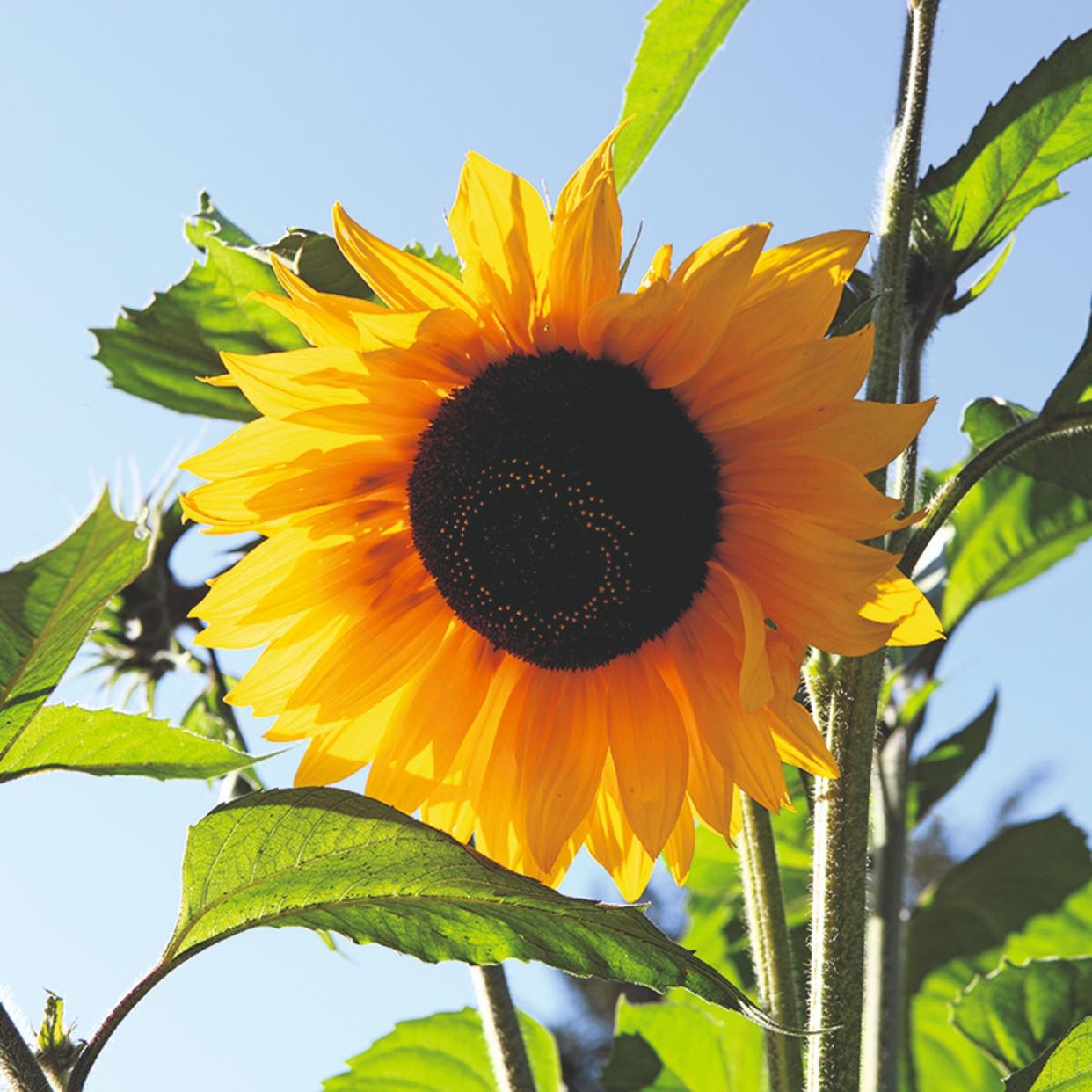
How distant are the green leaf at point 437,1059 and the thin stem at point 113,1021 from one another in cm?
66

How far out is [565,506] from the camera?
956mm

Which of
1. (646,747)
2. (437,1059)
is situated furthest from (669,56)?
(437,1059)

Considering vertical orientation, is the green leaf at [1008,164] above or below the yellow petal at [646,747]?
above

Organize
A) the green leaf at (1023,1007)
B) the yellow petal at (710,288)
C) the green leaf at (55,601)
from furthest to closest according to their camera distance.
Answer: the green leaf at (1023,1007) < the yellow petal at (710,288) < the green leaf at (55,601)

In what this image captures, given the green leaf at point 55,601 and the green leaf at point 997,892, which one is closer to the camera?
the green leaf at point 55,601

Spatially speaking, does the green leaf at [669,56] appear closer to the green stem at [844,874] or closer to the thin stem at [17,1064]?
the green stem at [844,874]

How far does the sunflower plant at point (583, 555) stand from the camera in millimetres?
720

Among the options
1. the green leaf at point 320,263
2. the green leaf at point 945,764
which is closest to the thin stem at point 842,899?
the green leaf at point 320,263

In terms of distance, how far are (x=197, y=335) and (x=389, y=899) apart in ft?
1.94

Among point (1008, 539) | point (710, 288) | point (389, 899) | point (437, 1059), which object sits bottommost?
point (437, 1059)

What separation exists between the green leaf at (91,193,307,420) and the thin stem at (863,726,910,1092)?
659 millimetres

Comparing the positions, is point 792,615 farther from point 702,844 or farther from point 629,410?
point 702,844

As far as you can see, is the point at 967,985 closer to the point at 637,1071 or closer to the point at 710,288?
the point at 637,1071

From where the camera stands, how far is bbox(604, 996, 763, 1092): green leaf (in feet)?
4.46
